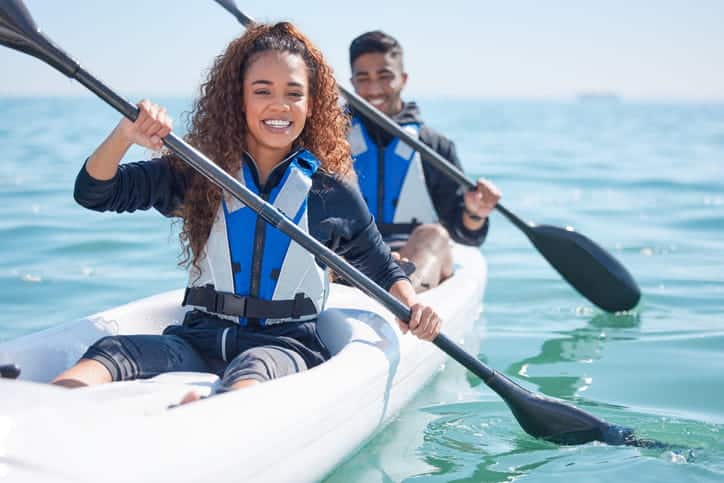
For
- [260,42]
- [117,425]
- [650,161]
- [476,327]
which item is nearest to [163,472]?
[117,425]

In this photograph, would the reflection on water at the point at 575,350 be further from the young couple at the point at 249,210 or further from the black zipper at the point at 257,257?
the black zipper at the point at 257,257

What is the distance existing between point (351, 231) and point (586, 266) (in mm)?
1909

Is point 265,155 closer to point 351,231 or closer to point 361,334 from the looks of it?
point 351,231

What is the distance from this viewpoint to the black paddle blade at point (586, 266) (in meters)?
4.27

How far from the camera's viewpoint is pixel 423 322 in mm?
2703

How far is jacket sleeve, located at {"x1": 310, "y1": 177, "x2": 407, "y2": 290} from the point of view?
267cm

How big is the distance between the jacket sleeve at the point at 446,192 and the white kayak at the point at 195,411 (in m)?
1.03

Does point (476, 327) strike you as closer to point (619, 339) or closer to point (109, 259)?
point (619, 339)

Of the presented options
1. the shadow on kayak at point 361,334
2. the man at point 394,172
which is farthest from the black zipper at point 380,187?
the shadow on kayak at point 361,334

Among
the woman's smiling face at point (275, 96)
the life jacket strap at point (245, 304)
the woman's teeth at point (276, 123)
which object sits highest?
the woman's smiling face at point (275, 96)

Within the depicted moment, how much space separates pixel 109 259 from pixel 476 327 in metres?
2.67

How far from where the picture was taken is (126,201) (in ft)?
8.02

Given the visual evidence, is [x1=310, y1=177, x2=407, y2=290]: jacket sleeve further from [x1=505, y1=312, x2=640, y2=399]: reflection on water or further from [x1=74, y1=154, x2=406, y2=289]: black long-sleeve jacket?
[x1=505, y1=312, x2=640, y2=399]: reflection on water

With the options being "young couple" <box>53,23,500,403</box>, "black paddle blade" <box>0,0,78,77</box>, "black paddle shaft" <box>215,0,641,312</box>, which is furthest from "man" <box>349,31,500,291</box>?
"black paddle blade" <box>0,0,78,77</box>
